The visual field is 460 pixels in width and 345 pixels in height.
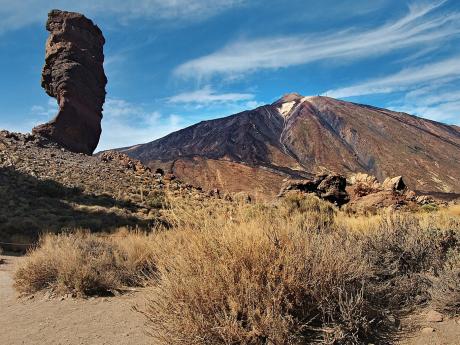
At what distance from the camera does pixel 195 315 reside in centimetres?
373

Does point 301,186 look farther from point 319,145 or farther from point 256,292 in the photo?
point 319,145

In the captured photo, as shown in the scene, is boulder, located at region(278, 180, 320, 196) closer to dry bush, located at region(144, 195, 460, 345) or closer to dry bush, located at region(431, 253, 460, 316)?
dry bush, located at region(431, 253, 460, 316)

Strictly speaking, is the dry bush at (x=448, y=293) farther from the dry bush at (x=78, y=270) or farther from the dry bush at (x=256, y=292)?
the dry bush at (x=78, y=270)

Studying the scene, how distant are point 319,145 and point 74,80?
110 m

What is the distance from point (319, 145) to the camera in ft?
454

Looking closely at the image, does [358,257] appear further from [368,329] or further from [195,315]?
[195,315]

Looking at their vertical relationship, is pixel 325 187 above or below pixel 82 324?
above

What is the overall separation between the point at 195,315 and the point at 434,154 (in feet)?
452

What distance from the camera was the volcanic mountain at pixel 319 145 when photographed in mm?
107619

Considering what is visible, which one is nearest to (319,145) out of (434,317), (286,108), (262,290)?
(286,108)

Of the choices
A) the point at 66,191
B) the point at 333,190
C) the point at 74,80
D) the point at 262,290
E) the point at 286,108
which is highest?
the point at 286,108

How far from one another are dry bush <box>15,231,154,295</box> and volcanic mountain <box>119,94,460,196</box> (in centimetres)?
7261

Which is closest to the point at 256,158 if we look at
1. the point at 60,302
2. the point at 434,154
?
the point at 434,154

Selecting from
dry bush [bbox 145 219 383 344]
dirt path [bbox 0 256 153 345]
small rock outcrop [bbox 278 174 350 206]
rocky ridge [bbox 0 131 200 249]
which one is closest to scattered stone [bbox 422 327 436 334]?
dry bush [bbox 145 219 383 344]
